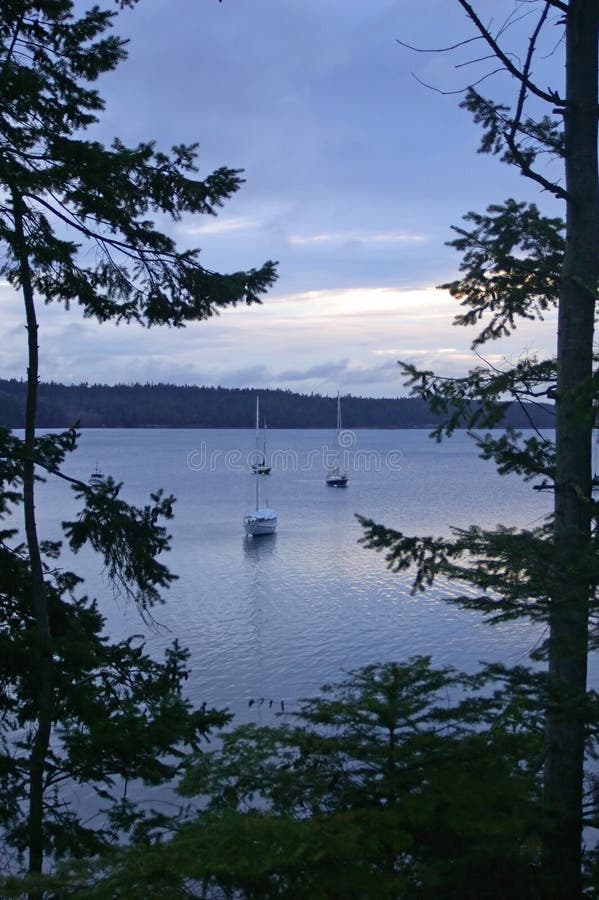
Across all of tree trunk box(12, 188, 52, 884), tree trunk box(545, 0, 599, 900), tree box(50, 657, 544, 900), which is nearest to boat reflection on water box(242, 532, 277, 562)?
tree trunk box(12, 188, 52, 884)

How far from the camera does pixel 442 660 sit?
853 inches

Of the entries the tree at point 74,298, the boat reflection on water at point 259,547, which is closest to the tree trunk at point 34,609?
the tree at point 74,298

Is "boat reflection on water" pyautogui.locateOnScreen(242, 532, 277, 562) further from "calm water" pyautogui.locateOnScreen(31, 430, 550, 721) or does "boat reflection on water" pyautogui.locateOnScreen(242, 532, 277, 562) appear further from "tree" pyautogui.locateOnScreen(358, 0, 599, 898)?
"tree" pyautogui.locateOnScreen(358, 0, 599, 898)

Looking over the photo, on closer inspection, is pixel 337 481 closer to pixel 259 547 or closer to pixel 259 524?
pixel 259 524

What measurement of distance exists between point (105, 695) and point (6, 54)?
17.4ft

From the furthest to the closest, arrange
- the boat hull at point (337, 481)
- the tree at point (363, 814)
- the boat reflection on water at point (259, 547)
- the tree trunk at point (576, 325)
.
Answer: the boat hull at point (337, 481)
the boat reflection on water at point (259, 547)
the tree trunk at point (576, 325)
the tree at point (363, 814)

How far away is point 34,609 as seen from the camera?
6.59 meters

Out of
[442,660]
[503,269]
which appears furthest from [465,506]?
[503,269]

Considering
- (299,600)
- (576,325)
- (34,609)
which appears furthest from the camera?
(299,600)

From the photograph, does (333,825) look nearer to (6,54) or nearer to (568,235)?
(568,235)

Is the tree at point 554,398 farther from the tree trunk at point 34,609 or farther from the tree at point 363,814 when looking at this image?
the tree trunk at point 34,609

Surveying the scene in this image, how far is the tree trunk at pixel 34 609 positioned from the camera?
5468 millimetres

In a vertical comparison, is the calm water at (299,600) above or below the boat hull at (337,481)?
below

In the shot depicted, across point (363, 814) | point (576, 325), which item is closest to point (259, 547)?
point (576, 325)
